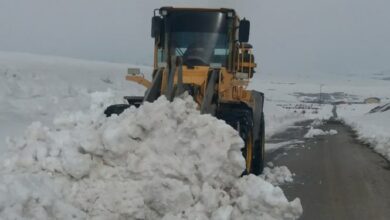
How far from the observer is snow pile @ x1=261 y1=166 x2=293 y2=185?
9.90 metres

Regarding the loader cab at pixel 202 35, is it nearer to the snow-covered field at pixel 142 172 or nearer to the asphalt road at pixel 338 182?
the asphalt road at pixel 338 182

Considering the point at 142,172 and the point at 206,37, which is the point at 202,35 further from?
the point at 142,172

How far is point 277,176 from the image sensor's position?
10195 mm

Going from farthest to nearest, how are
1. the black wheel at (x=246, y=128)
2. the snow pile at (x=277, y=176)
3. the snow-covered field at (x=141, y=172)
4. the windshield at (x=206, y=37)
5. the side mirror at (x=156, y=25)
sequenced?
the snow pile at (x=277, y=176), the side mirror at (x=156, y=25), the windshield at (x=206, y=37), the black wheel at (x=246, y=128), the snow-covered field at (x=141, y=172)

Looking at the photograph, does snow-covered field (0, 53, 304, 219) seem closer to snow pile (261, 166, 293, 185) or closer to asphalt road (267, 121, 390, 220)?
asphalt road (267, 121, 390, 220)

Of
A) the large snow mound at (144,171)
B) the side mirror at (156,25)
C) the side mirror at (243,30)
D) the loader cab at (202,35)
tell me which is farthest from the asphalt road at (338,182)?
the side mirror at (156,25)

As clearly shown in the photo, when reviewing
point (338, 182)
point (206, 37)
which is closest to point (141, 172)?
point (206, 37)

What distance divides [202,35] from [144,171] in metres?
3.95

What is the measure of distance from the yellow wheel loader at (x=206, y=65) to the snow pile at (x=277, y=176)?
28 centimetres

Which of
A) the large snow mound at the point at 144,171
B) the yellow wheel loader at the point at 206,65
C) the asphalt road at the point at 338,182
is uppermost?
the yellow wheel loader at the point at 206,65

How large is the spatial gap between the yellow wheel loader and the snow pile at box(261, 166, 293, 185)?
0.91 ft

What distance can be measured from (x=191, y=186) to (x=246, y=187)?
65cm

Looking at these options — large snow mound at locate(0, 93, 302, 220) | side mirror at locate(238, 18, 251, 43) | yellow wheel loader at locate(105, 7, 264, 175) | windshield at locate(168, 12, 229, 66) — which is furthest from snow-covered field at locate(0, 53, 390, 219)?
side mirror at locate(238, 18, 251, 43)

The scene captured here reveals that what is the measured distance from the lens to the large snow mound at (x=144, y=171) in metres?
5.64
